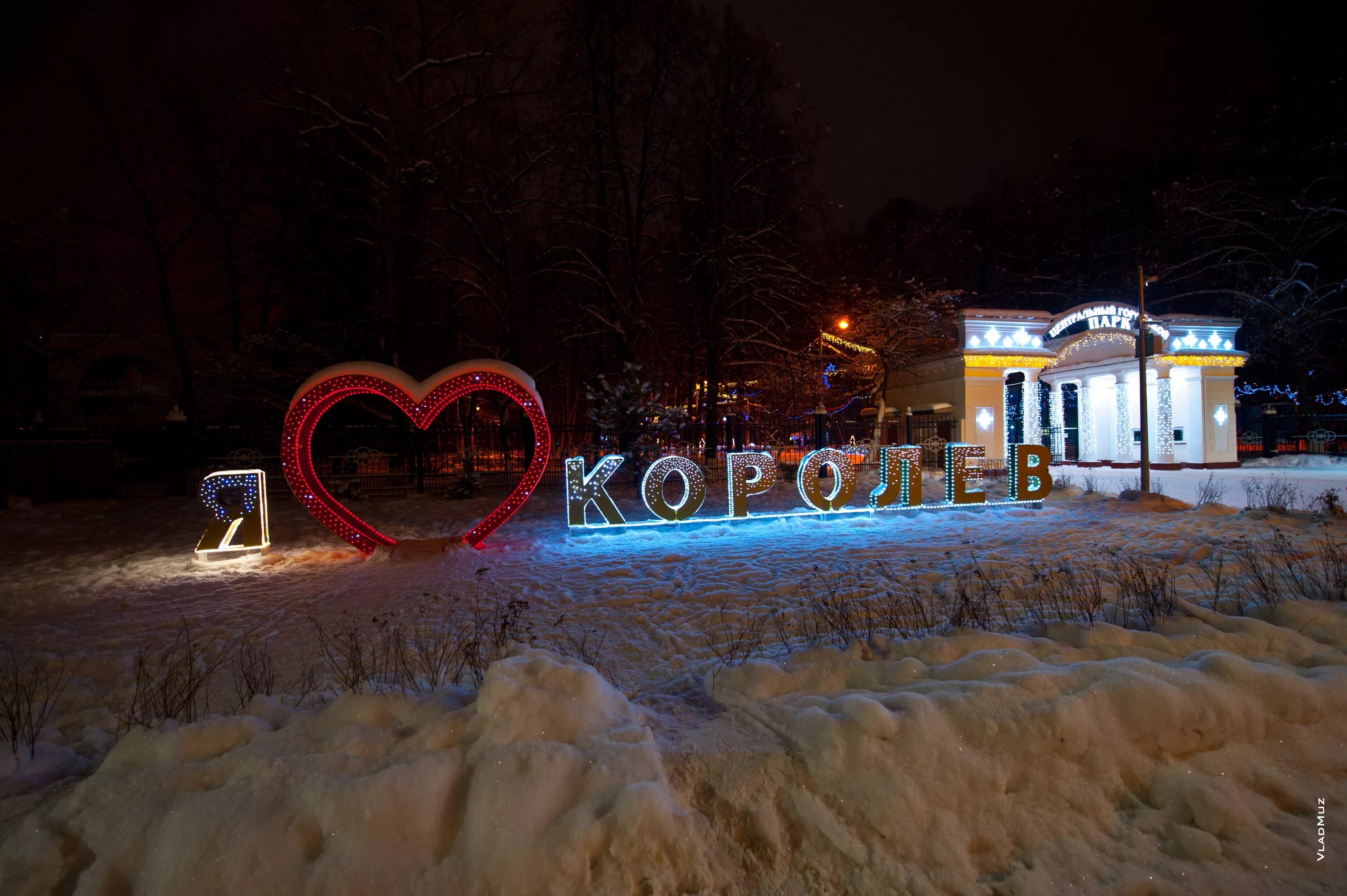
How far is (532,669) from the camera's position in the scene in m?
3.81

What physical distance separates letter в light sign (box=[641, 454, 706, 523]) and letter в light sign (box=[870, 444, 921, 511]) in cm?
382

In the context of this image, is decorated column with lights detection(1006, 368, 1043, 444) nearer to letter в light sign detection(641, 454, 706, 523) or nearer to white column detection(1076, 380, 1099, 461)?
white column detection(1076, 380, 1099, 461)

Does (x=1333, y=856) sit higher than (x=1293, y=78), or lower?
lower

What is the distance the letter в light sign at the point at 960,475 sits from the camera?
44.7 feet

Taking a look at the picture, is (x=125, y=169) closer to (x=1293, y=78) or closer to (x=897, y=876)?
(x=897, y=876)

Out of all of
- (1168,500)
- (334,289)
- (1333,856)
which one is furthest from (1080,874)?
(334,289)

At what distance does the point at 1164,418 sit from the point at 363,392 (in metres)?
25.6

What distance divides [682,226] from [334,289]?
40.3 feet

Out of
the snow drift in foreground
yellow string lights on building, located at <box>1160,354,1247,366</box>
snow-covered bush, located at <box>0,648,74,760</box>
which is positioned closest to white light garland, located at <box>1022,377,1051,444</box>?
yellow string lights on building, located at <box>1160,354,1247,366</box>

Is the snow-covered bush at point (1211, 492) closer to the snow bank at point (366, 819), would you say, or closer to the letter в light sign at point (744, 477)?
the letter в light sign at point (744, 477)

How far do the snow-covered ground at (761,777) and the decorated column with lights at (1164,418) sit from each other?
21.2 m

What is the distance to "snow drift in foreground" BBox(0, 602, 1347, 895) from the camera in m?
2.73

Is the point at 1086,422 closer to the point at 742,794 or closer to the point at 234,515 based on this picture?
the point at 742,794

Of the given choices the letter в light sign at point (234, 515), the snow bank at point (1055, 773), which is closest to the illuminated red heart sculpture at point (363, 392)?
the letter в light sign at point (234, 515)
